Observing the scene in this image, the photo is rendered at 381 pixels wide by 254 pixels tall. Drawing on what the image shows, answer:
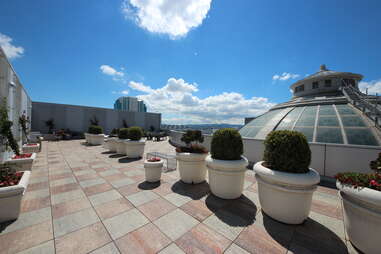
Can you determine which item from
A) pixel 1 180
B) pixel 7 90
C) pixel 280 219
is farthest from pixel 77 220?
pixel 7 90

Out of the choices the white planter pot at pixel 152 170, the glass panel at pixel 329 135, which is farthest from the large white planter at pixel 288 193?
the glass panel at pixel 329 135

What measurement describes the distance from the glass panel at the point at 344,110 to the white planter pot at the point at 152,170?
480 inches

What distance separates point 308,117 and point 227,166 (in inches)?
395

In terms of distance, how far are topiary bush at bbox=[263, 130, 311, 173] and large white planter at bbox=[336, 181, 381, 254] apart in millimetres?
600

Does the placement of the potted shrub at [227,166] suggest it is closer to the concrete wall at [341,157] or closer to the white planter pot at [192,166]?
the white planter pot at [192,166]

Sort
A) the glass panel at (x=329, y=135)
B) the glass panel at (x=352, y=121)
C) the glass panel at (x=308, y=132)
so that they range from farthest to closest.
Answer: the glass panel at (x=308, y=132) → the glass panel at (x=352, y=121) → the glass panel at (x=329, y=135)

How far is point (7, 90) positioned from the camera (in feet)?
19.5

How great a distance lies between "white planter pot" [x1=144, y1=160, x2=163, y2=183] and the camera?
4.65 m

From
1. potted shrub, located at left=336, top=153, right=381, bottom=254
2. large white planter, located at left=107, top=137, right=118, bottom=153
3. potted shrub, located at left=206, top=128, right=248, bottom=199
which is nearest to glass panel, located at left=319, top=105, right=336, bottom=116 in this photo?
potted shrub, located at left=336, top=153, right=381, bottom=254

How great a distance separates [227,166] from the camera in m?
3.46

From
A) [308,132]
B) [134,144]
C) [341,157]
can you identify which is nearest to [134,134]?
[134,144]

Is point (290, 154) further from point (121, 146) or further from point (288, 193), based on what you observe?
point (121, 146)

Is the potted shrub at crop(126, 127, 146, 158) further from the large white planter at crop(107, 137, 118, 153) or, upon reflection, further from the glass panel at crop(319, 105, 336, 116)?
the glass panel at crop(319, 105, 336, 116)

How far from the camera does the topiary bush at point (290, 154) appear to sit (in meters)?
2.72
